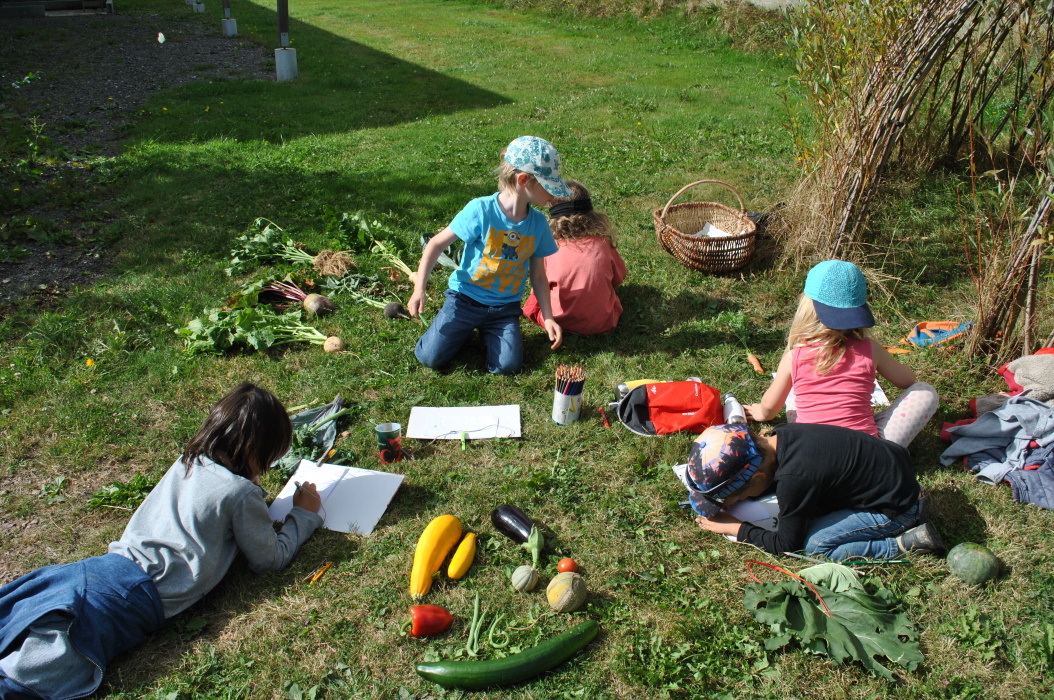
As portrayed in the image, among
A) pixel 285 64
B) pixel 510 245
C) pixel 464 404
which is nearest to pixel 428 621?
pixel 464 404

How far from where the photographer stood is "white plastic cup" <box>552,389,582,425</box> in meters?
4.05

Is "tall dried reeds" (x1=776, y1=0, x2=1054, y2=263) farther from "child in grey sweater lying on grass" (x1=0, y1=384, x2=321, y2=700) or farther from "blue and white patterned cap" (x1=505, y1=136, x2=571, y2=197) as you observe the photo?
"child in grey sweater lying on grass" (x1=0, y1=384, x2=321, y2=700)

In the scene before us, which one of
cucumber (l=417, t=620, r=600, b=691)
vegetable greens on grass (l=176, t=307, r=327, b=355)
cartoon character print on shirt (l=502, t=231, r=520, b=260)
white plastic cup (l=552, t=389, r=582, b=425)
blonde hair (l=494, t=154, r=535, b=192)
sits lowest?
cucumber (l=417, t=620, r=600, b=691)

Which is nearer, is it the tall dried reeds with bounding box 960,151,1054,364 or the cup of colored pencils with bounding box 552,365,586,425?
the cup of colored pencils with bounding box 552,365,586,425

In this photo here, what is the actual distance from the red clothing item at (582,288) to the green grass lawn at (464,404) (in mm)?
192

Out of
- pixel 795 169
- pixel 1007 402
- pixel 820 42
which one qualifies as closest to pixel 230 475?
pixel 1007 402

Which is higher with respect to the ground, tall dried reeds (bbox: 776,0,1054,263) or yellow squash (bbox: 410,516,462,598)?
tall dried reeds (bbox: 776,0,1054,263)

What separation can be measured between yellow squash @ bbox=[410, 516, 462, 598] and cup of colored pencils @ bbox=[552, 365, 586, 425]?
3.38ft

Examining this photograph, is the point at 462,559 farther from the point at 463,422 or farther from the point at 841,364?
the point at 841,364

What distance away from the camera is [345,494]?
360 cm

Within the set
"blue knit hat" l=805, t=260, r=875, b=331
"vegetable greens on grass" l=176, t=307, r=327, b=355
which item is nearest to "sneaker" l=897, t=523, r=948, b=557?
"blue knit hat" l=805, t=260, r=875, b=331

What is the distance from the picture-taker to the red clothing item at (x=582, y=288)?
4902 millimetres

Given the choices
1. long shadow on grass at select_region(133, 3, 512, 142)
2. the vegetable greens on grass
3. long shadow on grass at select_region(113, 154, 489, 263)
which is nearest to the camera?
the vegetable greens on grass

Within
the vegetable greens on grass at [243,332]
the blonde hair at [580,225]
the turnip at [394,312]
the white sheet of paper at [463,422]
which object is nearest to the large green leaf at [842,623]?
the white sheet of paper at [463,422]
